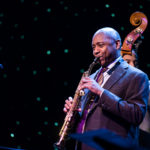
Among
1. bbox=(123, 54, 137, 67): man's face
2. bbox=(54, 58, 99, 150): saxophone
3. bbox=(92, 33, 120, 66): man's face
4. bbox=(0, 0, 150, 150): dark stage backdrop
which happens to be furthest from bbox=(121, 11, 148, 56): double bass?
bbox=(0, 0, 150, 150): dark stage backdrop

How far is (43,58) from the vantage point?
11.9ft

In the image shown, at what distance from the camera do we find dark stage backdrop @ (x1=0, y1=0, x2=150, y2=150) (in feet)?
11.4

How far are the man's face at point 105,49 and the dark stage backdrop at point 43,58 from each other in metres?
1.26

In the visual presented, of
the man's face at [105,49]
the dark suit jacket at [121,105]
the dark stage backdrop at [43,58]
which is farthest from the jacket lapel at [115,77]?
the dark stage backdrop at [43,58]

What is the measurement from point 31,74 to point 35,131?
890 mm

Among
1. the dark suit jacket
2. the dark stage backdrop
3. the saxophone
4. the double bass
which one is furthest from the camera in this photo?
the dark stage backdrop

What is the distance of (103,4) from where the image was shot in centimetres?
344

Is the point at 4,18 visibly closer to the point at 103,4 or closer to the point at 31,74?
the point at 31,74

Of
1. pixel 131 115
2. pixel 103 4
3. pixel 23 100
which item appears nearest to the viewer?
pixel 131 115

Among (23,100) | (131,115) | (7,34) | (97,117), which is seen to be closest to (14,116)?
(23,100)

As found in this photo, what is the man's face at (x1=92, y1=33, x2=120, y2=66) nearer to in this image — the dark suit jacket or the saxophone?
the saxophone

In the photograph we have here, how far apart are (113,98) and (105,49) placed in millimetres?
523

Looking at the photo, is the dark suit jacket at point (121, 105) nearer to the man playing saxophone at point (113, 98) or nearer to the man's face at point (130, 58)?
the man playing saxophone at point (113, 98)

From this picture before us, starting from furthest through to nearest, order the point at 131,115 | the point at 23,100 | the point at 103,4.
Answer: the point at 23,100, the point at 103,4, the point at 131,115
